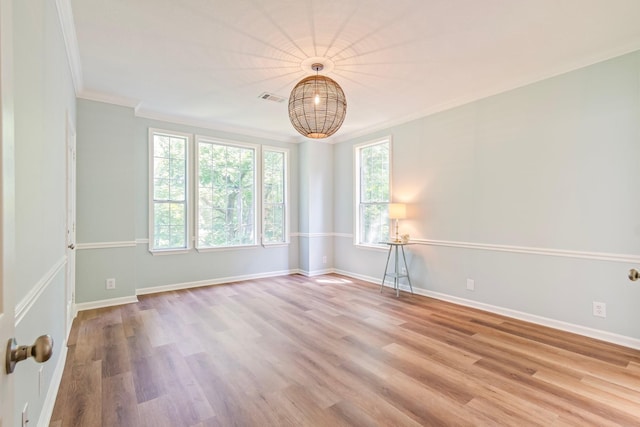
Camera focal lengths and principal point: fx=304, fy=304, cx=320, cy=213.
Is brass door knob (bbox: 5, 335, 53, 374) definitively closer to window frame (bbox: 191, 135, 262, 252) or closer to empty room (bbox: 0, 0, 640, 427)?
empty room (bbox: 0, 0, 640, 427)

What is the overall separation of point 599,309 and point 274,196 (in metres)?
4.84

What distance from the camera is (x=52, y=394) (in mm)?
1968

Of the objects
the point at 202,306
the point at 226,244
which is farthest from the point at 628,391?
the point at 226,244

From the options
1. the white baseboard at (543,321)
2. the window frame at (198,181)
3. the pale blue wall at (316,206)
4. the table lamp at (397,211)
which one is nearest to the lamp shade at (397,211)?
the table lamp at (397,211)

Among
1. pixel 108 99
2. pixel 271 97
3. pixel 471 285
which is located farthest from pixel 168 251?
pixel 471 285

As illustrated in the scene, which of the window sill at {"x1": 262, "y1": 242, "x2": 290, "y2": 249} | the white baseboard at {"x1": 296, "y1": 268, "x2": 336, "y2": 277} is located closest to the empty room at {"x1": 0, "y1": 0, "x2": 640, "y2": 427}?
the window sill at {"x1": 262, "y1": 242, "x2": 290, "y2": 249}

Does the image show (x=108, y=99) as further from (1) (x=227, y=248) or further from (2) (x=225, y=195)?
(1) (x=227, y=248)

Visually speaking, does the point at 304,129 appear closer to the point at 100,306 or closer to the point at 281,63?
the point at 281,63

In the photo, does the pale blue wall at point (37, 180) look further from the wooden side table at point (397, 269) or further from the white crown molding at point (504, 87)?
the white crown molding at point (504, 87)

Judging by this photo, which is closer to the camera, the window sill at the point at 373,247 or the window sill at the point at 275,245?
the window sill at the point at 373,247

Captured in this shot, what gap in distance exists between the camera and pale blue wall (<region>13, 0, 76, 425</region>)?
4.14 feet

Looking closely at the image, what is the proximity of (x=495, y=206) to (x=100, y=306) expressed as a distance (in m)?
5.14

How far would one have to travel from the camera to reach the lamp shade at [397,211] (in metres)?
4.51

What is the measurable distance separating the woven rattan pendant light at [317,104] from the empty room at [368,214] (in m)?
0.02
